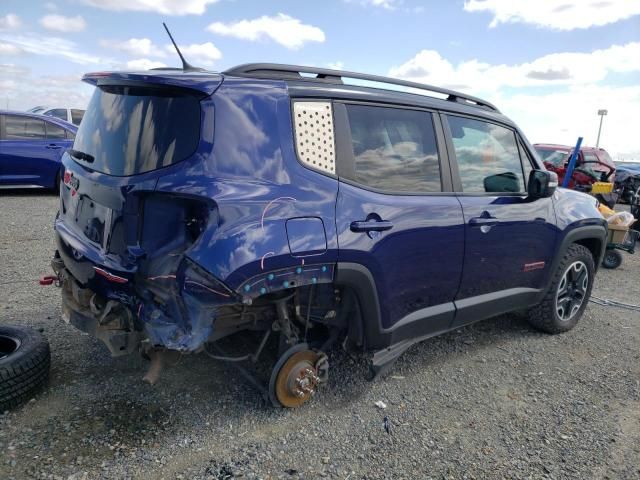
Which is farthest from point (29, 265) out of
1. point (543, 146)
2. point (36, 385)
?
point (543, 146)

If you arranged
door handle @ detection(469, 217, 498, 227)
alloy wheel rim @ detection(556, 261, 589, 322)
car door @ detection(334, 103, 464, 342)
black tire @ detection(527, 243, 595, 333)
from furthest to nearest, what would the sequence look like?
alloy wheel rim @ detection(556, 261, 589, 322) < black tire @ detection(527, 243, 595, 333) < door handle @ detection(469, 217, 498, 227) < car door @ detection(334, 103, 464, 342)

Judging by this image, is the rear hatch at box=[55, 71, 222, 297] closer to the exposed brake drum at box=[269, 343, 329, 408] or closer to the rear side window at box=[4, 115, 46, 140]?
the exposed brake drum at box=[269, 343, 329, 408]

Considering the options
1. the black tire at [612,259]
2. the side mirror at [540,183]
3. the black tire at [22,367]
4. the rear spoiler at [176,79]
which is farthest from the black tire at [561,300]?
the black tire at [22,367]

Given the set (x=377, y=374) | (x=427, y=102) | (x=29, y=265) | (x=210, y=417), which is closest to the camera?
(x=210, y=417)

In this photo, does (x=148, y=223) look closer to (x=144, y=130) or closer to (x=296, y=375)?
(x=144, y=130)

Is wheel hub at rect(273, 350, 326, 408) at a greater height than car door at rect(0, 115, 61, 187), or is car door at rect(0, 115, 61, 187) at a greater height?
car door at rect(0, 115, 61, 187)

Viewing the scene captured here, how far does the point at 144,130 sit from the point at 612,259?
7.05 m

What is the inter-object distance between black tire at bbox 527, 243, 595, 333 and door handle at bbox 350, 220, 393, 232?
211 cm

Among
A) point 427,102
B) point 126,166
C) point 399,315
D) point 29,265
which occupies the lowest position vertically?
point 29,265

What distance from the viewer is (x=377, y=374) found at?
3158 mm

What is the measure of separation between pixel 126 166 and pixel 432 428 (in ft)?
7.48

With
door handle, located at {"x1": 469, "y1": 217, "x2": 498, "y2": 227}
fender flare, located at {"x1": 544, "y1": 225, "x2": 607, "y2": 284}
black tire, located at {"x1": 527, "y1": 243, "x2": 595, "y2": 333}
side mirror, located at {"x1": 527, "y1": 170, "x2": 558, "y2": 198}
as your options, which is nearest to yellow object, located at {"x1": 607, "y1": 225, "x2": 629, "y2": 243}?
fender flare, located at {"x1": 544, "y1": 225, "x2": 607, "y2": 284}

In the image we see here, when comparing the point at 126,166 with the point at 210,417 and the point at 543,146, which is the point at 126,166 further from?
the point at 543,146

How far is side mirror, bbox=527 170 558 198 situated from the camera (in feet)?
12.5
